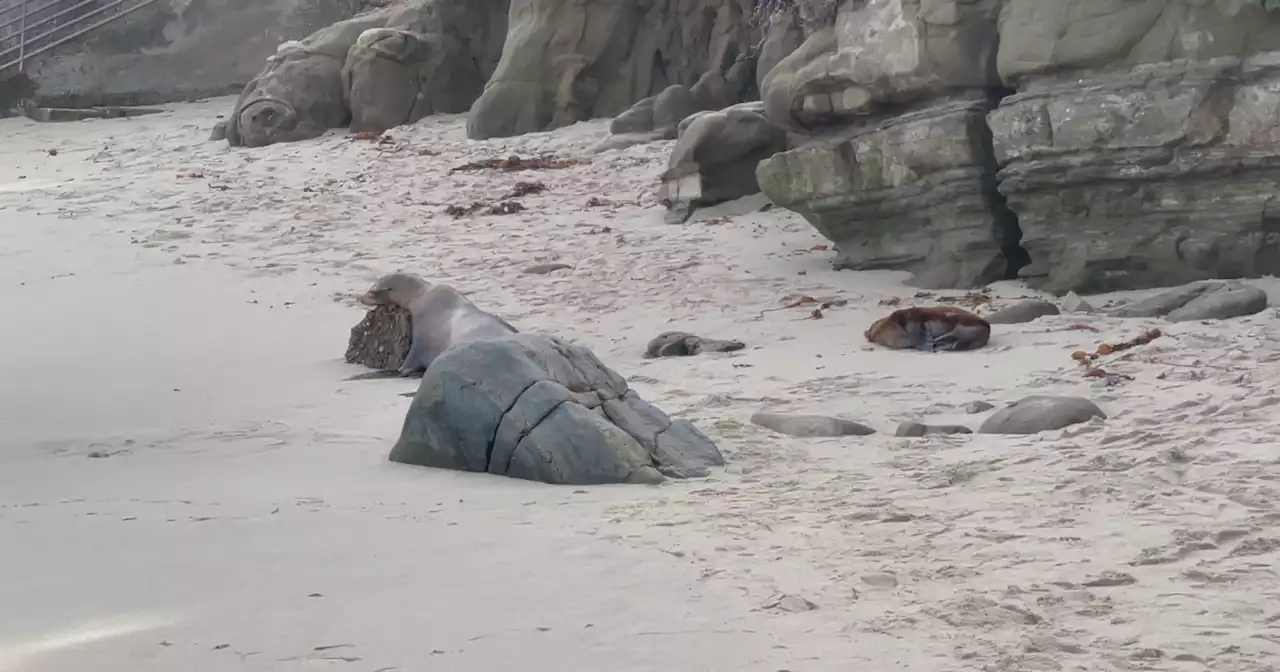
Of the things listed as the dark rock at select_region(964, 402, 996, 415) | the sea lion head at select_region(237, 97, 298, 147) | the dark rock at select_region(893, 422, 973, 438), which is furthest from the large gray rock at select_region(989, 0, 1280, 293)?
the sea lion head at select_region(237, 97, 298, 147)

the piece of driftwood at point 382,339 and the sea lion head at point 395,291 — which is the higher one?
the sea lion head at point 395,291

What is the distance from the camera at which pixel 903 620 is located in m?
2.76

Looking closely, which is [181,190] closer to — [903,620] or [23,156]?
[23,156]

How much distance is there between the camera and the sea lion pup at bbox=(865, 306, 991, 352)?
6508 mm

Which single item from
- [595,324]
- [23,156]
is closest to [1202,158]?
[595,324]

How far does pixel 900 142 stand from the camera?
818 centimetres

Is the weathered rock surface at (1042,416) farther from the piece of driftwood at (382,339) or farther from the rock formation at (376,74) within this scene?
the rock formation at (376,74)

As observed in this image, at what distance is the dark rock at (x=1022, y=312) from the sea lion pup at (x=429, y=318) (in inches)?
95.7

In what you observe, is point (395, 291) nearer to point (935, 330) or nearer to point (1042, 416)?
point (935, 330)

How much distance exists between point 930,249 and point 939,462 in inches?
168

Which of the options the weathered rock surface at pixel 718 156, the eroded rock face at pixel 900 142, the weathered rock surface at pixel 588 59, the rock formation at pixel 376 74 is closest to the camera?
the eroded rock face at pixel 900 142

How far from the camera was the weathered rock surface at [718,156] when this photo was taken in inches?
414

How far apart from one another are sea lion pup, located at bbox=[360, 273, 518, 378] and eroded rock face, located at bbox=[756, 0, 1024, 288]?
260 cm

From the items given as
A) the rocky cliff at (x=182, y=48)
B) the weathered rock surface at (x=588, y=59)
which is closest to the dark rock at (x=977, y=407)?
the weathered rock surface at (x=588, y=59)
